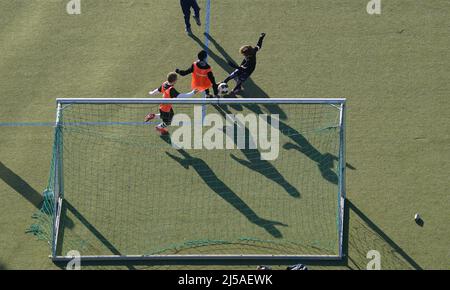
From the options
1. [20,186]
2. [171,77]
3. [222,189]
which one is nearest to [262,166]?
[222,189]

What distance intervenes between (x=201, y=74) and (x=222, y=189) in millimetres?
2595

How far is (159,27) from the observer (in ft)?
63.8

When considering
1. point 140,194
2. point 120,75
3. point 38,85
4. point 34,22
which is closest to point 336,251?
point 140,194

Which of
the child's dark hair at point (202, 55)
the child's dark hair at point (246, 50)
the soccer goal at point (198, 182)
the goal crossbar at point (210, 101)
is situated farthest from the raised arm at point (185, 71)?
the goal crossbar at point (210, 101)

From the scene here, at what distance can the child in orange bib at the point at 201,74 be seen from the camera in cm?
1727

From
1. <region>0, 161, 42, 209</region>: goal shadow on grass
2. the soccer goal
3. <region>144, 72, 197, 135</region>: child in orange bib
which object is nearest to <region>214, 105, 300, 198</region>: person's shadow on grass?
the soccer goal

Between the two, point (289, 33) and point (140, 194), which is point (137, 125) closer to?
point (140, 194)

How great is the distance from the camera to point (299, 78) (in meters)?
18.3

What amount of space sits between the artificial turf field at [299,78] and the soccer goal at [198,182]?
0.45 m

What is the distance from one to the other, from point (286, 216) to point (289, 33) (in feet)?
16.9

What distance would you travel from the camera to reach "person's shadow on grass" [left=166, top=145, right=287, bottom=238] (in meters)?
15.8

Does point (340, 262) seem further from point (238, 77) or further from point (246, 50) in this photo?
point (246, 50)

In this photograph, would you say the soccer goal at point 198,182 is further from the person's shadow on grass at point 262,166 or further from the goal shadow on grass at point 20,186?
the goal shadow on grass at point 20,186

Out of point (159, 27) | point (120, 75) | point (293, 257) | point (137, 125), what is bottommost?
point (293, 257)
